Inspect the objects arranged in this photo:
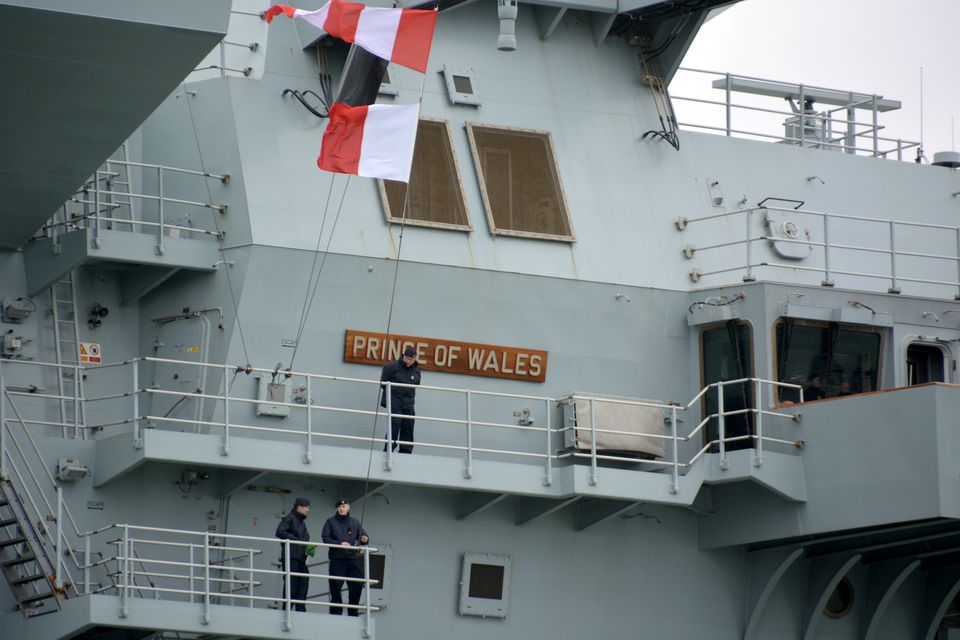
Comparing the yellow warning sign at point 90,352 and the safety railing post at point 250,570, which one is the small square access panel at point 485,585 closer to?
the safety railing post at point 250,570

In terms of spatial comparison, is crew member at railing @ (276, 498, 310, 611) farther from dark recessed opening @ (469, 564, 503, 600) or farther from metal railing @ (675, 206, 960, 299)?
metal railing @ (675, 206, 960, 299)

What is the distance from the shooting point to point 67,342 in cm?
2080

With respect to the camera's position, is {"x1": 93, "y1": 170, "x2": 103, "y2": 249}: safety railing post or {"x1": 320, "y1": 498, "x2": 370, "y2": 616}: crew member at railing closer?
{"x1": 320, "y1": 498, "x2": 370, "y2": 616}: crew member at railing

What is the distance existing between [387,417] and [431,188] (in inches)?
135

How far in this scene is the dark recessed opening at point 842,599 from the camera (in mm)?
22344

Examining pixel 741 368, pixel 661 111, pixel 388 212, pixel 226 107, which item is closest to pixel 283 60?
pixel 226 107

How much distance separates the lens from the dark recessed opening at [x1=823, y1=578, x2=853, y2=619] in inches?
880

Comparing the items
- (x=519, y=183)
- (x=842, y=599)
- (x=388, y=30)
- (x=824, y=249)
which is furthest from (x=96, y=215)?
(x=842, y=599)

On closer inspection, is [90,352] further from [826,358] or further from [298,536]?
[826,358]

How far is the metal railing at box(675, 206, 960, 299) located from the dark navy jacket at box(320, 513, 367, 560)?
633 centimetres

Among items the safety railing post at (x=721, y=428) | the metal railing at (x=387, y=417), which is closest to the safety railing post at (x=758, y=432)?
the metal railing at (x=387, y=417)

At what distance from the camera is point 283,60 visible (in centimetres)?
2175

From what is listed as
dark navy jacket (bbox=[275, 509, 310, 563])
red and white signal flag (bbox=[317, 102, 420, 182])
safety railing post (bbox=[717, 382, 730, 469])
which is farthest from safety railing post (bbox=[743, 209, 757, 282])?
dark navy jacket (bbox=[275, 509, 310, 563])

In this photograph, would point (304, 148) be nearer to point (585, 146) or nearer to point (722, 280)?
point (585, 146)
